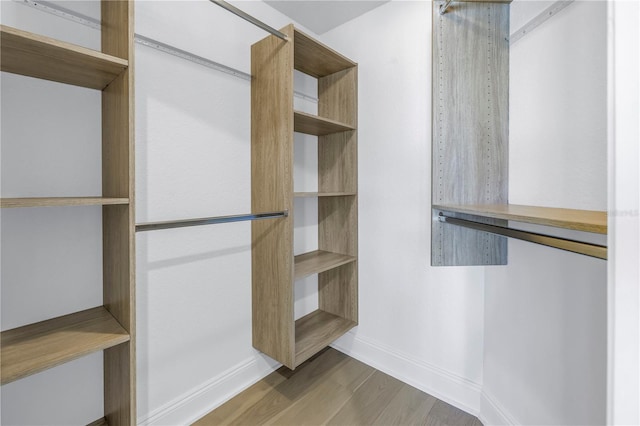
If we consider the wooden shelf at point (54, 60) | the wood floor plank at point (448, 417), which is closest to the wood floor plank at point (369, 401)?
the wood floor plank at point (448, 417)

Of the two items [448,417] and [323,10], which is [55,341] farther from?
[323,10]

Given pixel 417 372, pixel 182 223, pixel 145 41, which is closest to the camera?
pixel 182 223

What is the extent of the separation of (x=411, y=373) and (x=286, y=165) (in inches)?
58.3

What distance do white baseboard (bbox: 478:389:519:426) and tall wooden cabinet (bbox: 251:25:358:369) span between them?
0.83 metres

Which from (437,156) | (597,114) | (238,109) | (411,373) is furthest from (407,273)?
(238,109)

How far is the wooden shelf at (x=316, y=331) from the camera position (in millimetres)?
1651

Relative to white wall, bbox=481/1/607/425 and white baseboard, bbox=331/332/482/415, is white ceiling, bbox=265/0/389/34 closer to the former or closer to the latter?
white wall, bbox=481/1/607/425

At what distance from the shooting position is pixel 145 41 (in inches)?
49.4

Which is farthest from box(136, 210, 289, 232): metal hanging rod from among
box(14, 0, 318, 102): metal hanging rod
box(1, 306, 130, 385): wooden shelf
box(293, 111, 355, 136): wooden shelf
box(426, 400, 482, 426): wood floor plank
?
box(426, 400, 482, 426): wood floor plank

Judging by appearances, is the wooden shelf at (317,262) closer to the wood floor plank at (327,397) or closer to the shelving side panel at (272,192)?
the shelving side panel at (272,192)

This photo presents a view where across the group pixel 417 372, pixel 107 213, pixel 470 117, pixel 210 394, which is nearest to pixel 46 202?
pixel 107 213

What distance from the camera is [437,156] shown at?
1.40 m

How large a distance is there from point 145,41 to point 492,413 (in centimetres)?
239

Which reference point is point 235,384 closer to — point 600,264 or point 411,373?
point 411,373
